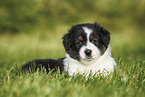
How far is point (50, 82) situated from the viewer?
3271mm

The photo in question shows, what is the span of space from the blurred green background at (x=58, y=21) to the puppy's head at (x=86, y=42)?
3.33 meters

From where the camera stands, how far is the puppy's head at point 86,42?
3867 mm

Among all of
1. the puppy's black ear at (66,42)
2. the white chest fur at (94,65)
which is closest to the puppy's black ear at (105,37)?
the white chest fur at (94,65)

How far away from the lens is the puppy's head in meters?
3.87

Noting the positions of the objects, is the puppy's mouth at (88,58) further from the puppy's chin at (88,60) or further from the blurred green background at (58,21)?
the blurred green background at (58,21)

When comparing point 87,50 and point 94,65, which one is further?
point 94,65

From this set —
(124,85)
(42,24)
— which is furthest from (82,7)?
(124,85)

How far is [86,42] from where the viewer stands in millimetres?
3936

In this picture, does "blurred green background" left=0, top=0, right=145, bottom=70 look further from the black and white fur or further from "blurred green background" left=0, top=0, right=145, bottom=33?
the black and white fur

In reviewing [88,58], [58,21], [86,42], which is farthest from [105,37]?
[58,21]

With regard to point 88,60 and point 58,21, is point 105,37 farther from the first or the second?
point 58,21

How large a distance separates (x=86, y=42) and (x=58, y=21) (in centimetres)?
852

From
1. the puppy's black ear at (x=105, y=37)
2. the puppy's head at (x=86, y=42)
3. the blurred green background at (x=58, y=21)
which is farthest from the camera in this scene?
the blurred green background at (x=58, y=21)

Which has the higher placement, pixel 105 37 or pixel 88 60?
pixel 105 37
